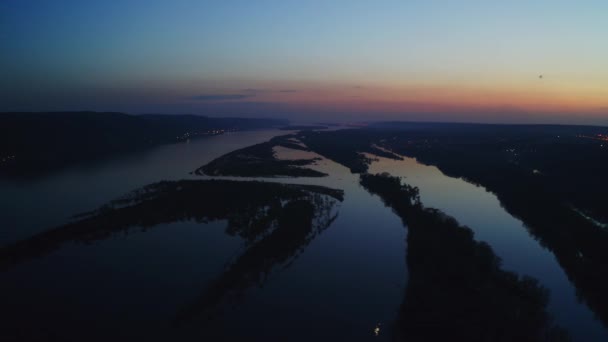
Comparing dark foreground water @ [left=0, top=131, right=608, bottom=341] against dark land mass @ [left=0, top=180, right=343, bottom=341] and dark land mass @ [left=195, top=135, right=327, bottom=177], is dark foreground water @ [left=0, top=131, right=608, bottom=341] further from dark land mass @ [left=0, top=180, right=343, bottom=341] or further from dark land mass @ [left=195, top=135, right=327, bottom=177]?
dark land mass @ [left=195, top=135, right=327, bottom=177]

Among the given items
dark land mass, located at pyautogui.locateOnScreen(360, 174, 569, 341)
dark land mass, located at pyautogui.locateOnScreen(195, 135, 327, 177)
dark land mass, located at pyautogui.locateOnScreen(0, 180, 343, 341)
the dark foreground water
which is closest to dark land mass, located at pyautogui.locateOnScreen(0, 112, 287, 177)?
dark land mass, located at pyautogui.locateOnScreen(195, 135, 327, 177)

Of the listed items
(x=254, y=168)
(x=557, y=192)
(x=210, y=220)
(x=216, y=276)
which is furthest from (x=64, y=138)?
(x=557, y=192)

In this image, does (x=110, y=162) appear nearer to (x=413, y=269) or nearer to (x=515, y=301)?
(x=413, y=269)

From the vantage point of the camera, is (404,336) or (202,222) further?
(202,222)

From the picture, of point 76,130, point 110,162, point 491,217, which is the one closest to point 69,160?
point 110,162

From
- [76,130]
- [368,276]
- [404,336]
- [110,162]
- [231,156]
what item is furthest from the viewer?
[76,130]

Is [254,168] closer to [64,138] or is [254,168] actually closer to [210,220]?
[210,220]

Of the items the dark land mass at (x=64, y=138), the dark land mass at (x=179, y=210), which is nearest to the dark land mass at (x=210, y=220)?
the dark land mass at (x=179, y=210)
